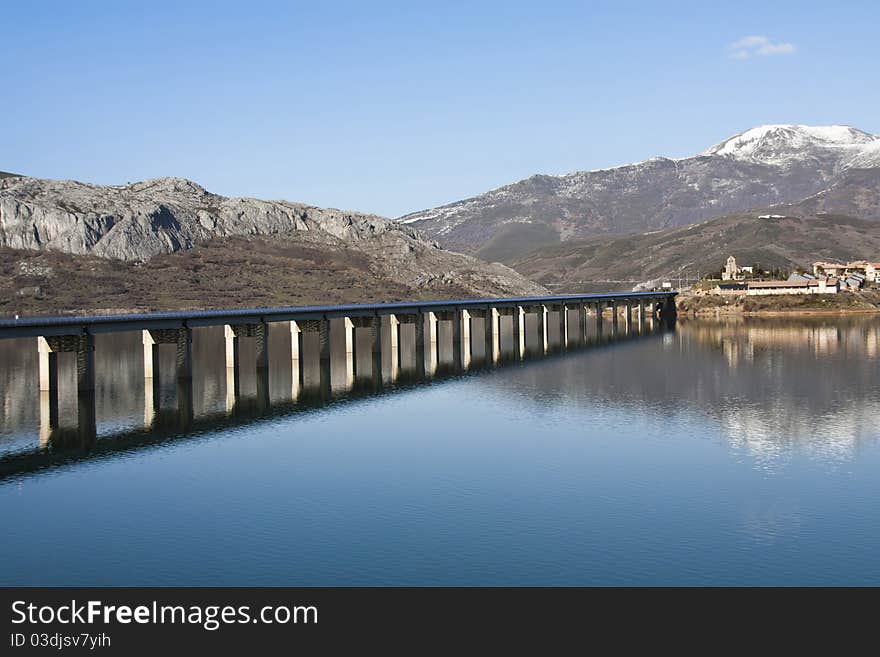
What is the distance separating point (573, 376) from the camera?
109375mm

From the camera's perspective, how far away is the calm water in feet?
126

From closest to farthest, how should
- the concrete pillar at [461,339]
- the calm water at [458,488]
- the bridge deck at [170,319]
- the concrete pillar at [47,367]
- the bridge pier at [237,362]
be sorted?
the calm water at [458,488]
the bridge deck at [170,319]
the concrete pillar at [47,367]
the bridge pier at [237,362]
the concrete pillar at [461,339]

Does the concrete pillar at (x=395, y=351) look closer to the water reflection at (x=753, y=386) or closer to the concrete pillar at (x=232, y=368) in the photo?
the water reflection at (x=753, y=386)

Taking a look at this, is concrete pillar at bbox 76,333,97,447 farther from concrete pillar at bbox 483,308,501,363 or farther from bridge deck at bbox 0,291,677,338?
concrete pillar at bbox 483,308,501,363

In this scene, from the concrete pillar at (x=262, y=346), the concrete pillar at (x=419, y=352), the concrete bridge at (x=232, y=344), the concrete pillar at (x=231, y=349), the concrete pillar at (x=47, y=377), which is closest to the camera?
the concrete pillar at (x=47, y=377)

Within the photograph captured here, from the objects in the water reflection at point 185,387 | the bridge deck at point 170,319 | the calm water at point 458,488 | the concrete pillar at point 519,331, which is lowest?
the calm water at point 458,488

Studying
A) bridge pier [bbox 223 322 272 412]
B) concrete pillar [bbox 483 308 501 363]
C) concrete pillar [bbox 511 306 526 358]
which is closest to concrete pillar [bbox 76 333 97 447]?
bridge pier [bbox 223 322 272 412]

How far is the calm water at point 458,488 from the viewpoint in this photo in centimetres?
3828

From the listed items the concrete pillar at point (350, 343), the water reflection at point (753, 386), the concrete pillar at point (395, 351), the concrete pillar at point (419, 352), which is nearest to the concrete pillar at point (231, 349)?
the concrete pillar at point (350, 343)
